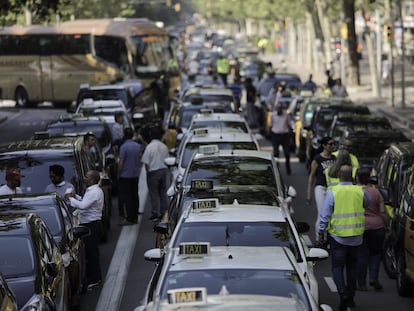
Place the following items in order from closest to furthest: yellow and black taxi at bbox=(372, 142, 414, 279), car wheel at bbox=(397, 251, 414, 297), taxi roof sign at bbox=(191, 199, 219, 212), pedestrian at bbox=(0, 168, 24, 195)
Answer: taxi roof sign at bbox=(191, 199, 219, 212) → car wheel at bbox=(397, 251, 414, 297) → yellow and black taxi at bbox=(372, 142, 414, 279) → pedestrian at bbox=(0, 168, 24, 195)

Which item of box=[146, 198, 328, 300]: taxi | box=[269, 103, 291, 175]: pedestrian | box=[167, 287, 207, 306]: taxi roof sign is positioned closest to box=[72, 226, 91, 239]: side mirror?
box=[146, 198, 328, 300]: taxi

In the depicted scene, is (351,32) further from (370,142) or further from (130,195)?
(130,195)

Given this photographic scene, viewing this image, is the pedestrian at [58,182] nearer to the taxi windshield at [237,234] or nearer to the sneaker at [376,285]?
the sneaker at [376,285]

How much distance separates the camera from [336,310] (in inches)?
552

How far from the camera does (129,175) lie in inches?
829

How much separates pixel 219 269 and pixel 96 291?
613 cm

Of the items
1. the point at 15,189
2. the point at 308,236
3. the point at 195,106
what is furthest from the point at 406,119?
the point at 15,189

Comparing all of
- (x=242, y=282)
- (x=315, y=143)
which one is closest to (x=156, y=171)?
(x=315, y=143)

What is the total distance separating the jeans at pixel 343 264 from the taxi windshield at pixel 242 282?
394 cm

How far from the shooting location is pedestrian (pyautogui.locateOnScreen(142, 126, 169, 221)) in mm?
21047

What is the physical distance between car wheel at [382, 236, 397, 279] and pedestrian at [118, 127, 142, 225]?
5.88 metres

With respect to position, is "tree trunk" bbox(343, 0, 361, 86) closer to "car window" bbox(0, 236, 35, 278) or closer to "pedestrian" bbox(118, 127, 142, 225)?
"pedestrian" bbox(118, 127, 142, 225)

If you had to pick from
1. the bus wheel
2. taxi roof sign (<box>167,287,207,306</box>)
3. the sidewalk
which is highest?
taxi roof sign (<box>167,287,207,306</box>)

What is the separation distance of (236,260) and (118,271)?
728 centimetres
